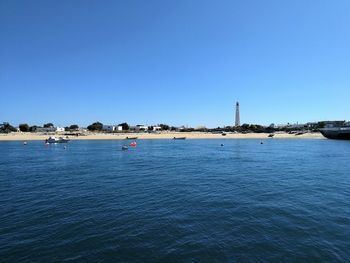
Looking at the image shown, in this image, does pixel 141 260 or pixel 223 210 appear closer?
pixel 141 260

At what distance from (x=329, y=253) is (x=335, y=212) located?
23.4 ft

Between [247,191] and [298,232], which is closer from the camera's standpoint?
[298,232]

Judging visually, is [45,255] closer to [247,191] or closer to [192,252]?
[192,252]

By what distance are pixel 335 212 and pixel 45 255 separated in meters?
17.6

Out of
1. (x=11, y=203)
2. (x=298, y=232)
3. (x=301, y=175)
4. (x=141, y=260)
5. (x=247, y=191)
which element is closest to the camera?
(x=141, y=260)

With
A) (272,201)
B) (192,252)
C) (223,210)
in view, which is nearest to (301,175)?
(272,201)

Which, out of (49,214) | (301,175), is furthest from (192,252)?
(301,175)

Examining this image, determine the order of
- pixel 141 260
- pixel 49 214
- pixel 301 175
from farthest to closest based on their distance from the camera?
pixel 301 175
pixel 49 214
pixel 141 260

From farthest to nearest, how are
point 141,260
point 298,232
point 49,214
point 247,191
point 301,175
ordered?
point 301,175 < point 247,191 < point 49,214 < point 298,232 < point 141,260

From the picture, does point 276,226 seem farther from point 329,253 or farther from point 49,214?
point 49,214

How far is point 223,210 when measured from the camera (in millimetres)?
19609

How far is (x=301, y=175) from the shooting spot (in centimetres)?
3541

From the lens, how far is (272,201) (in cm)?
2192

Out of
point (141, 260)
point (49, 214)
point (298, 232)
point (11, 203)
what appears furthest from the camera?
point (11, 203)
